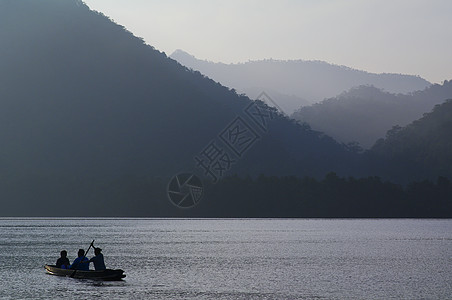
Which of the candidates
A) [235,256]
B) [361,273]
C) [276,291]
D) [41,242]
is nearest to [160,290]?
[276,291]

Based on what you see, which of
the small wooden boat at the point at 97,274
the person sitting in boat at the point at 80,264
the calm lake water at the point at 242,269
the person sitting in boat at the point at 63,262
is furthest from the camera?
the person sitting in boat at the point at 63,262

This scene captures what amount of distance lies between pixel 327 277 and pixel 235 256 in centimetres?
2620

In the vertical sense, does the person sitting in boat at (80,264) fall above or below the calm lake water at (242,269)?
above

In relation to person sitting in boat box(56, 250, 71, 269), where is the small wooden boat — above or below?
below

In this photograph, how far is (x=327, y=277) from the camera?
68438 mm

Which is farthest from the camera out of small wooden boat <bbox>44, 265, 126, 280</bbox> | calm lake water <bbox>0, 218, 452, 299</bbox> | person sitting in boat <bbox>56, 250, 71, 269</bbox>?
person sitting in boat <bbox>56, 250, 71, 269</bbox>

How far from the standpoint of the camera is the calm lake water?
57312 mm

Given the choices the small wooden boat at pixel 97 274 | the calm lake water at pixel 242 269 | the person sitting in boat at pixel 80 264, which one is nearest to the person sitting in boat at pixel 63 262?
the small wooden boat at pixel 97 274

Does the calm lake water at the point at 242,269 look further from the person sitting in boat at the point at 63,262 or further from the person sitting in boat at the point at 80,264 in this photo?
the person sitting in boat at the point at 63,262

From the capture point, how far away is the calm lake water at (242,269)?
5731 centimetres

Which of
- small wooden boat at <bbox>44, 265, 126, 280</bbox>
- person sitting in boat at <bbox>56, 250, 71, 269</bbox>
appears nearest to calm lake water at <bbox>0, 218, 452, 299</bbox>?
small wooden boat at <bbox>44, 265, 126, 280</bbox>

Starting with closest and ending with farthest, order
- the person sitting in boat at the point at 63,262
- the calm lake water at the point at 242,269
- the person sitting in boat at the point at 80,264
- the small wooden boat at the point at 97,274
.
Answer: the calm lake water at the point at 242,269
the small wooden boat at the point at 97,274
the person sitting in boat at the point at 80,264
the person sitting in boat at the point at 63,262

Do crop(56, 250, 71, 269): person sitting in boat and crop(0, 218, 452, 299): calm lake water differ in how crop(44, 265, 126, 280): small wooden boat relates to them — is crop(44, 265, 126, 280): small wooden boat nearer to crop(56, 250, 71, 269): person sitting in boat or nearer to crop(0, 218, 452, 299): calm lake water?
crop(0, 218, 452, 299): calm lake water

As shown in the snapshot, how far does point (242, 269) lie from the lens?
248ft
